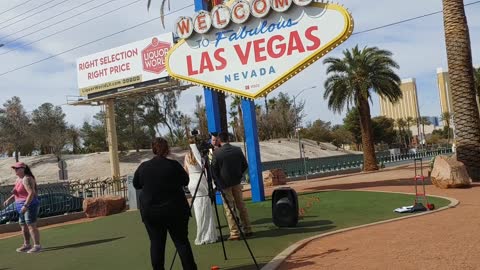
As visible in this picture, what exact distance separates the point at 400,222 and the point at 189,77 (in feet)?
21.6

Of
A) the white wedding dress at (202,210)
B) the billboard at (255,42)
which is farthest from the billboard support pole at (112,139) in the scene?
the white wedding dress at (202,210)

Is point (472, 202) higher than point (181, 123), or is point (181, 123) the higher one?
point (181, 123)

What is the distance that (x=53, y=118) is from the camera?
222ft

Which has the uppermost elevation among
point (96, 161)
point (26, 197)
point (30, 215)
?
point (96, 161)

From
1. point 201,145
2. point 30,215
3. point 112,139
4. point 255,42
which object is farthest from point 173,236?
point 112,139

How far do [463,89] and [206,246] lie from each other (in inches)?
533

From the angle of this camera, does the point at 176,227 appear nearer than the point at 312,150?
Yes

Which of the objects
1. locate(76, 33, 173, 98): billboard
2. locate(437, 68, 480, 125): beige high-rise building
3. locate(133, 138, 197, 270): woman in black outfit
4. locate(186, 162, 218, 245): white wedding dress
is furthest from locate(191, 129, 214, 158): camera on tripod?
locate(437, 68, 480, 125): beige high-rise building

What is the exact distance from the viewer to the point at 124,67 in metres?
42.3

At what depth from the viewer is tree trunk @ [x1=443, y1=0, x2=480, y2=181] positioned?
18.2 metres

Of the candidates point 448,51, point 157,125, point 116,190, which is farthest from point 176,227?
point 157,125

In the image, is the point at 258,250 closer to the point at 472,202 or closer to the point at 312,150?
the point at 472,202

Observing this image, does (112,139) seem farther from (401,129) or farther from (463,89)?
(401,129)

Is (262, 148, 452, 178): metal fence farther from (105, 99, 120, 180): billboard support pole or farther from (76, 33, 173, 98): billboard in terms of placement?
(105, 99, 120, 180): billboard support pole
